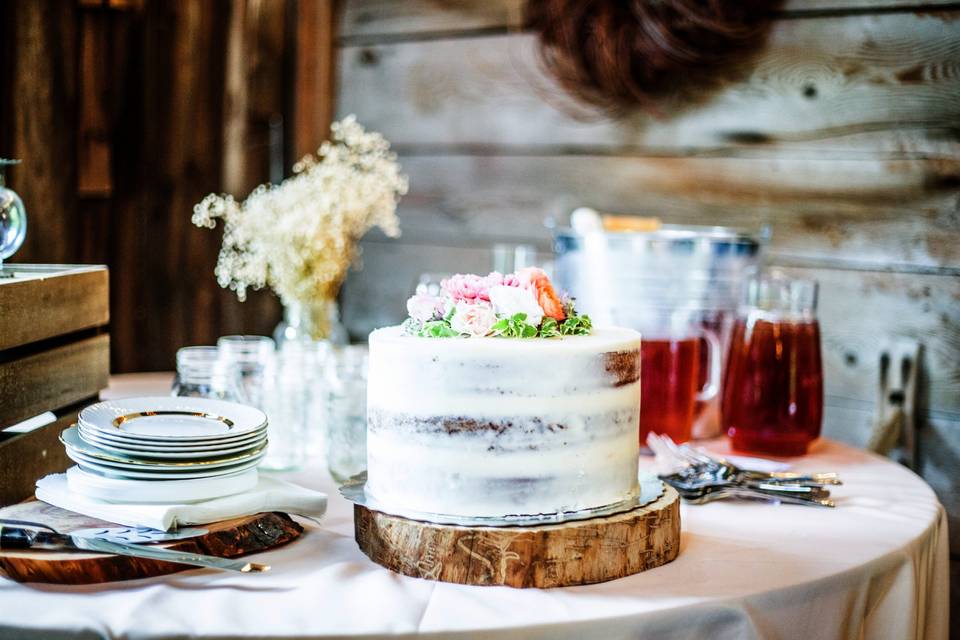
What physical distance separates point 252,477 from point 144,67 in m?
1.98

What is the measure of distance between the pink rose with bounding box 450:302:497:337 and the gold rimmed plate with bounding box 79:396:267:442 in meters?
0.28

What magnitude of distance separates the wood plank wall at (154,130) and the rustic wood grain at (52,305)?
3.50 ft

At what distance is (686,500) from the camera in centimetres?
137

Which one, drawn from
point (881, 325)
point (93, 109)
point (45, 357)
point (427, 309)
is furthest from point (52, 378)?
point (881, 325)

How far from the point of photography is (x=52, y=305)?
1331 mm

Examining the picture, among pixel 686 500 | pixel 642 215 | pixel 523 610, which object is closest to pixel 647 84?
pixel 642 215

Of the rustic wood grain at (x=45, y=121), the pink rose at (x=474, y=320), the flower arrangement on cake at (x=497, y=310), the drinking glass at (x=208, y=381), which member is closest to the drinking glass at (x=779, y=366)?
the flower arrangement on cake at (x=497, y=310)

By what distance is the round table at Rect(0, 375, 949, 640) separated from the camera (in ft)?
2.96

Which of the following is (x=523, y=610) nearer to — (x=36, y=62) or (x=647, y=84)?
(x=647, y=84)

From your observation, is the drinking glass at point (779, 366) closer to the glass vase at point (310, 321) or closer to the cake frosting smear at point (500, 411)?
the cake frosting smear at point (500, 411)

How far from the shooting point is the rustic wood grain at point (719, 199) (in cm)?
219

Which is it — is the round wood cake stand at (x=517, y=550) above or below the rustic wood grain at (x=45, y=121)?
below

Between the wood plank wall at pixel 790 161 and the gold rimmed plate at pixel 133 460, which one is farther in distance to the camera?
the wood plank wall at pixel 790 161

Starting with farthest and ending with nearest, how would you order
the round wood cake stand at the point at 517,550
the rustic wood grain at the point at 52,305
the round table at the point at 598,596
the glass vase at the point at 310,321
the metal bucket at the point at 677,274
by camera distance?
the glass vase at the point at 310,321 → the metal bucket at the point at 677,274 → the rustic wood grain at the point at 52,305 → the round wood cake stand at the point at 517,550 → the round table at the point at 598,596
